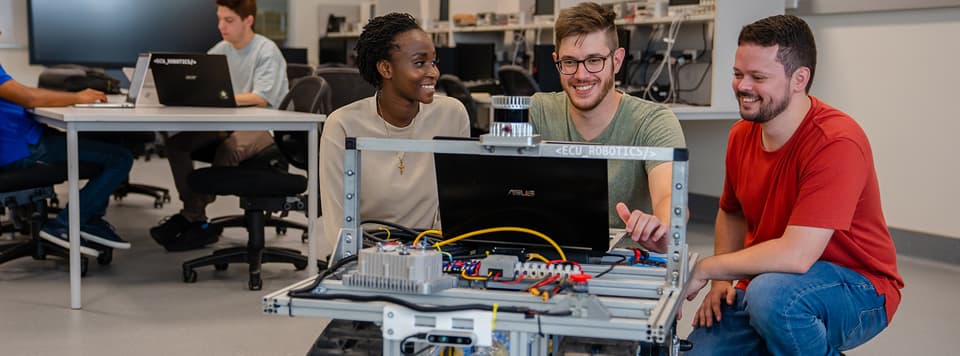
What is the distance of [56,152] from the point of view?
386cm

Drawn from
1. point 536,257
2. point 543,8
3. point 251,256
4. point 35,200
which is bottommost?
point 251,256

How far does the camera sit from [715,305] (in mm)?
2133

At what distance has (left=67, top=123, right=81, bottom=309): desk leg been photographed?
326 cm

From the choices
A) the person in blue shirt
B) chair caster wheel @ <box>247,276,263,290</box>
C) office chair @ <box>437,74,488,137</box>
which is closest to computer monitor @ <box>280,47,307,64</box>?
office chair @ <box>437,74,488,137</box>

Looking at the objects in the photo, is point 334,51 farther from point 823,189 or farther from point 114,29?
point 823,189

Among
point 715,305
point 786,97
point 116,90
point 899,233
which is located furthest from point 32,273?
point 899,233

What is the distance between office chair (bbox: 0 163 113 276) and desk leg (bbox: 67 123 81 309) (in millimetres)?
404

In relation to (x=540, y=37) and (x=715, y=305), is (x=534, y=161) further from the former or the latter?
(x=540, y=37)

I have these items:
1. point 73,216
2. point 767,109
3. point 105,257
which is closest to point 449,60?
point 105,257

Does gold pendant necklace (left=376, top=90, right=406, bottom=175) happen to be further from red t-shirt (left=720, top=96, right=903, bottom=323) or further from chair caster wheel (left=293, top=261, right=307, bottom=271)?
chair caster wheel (left=293, top=261, right=307, bottom=271)

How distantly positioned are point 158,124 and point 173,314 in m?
0.65

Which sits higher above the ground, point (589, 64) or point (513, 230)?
point (589, 64)

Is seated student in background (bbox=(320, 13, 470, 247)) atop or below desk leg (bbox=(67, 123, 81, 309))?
atop

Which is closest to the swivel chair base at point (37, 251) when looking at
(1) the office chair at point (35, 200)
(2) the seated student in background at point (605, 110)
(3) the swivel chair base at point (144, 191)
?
(1) the office chair at point (35, 200)
